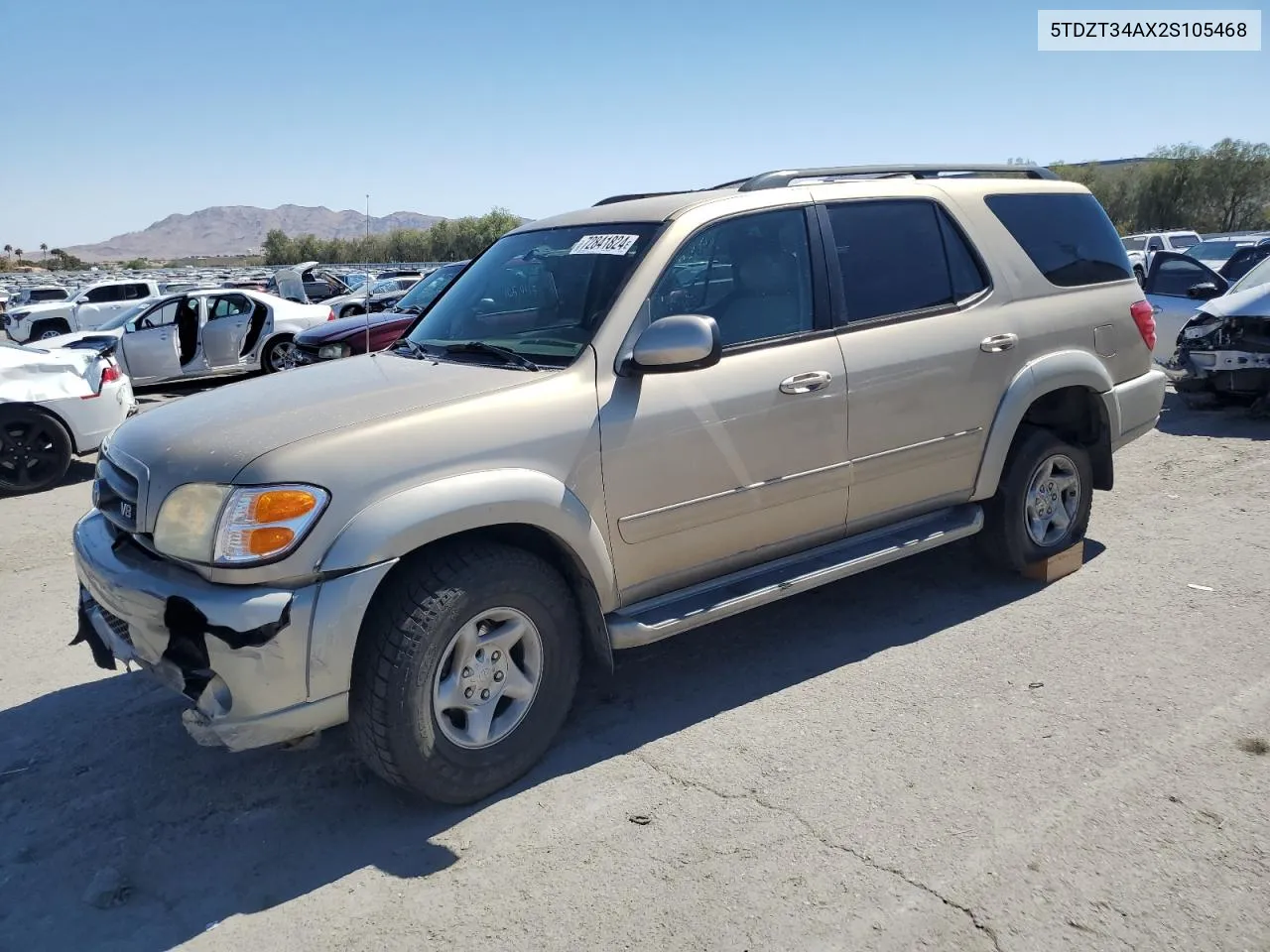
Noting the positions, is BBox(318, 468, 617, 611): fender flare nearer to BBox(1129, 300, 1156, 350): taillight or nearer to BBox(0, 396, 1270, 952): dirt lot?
BBox(0, 396, 1270, 952): dirt lot

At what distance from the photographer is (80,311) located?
2448 cm

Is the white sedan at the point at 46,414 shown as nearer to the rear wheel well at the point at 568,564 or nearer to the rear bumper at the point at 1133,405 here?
the rear wheel well at the point at 568,564

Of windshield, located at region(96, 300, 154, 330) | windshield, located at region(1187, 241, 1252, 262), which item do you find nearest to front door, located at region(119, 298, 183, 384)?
windshield, located at region(96, 300, 154, 330)

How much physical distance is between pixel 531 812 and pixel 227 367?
44.1 feet

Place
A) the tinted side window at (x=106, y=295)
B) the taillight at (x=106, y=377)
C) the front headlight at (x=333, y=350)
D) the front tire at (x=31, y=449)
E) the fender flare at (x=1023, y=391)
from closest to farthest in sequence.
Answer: the fender flare at (x=1023, y=391) < the front tire at (x=31, y=449) < the taillight at (x=106, y=377) < the front headlight at (x=333, y=350) < the tinted side window at (x=106, y=295)

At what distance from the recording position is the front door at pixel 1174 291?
34.6 feet

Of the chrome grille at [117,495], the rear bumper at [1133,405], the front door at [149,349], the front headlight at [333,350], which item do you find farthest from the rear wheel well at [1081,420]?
the front door at [149,349]

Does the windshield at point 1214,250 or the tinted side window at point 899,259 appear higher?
the windshield at point 1214,250

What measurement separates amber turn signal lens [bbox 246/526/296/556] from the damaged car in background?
9.00 m

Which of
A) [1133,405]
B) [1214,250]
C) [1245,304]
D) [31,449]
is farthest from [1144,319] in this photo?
[1214,250]

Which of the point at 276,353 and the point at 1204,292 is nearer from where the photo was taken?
the point at 1204,292

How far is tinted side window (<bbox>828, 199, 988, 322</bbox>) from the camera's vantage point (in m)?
4.34

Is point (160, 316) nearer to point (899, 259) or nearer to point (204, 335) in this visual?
point (204, 335)

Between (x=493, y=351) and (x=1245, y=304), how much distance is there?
27.0ft
